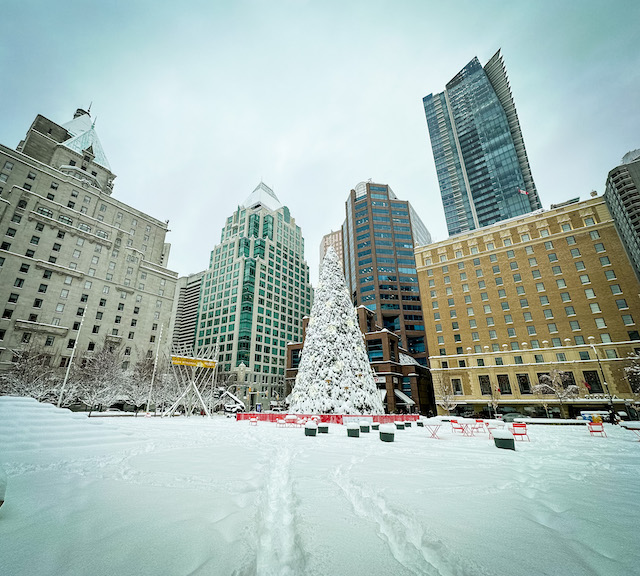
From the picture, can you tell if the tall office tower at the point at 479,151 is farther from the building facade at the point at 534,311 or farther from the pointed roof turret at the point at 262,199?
the pointed roof turret at the point at 262,199

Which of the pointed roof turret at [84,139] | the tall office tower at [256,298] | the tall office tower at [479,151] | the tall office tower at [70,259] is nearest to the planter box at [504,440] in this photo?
the tall office tower at [70,259]

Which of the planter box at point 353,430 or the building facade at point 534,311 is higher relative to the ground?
the building facade at point 534,311

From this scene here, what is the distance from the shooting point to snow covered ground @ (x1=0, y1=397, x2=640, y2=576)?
3.45 metres

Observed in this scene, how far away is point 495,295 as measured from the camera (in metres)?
48.8

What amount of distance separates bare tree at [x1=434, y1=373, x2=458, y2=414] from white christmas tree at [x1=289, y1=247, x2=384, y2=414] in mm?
23605

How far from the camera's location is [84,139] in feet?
249

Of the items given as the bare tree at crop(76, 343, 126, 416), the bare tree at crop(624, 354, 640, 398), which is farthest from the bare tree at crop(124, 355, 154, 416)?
the bare tree at crop(624, 354, 640, 398)

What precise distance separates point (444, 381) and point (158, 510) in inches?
1993

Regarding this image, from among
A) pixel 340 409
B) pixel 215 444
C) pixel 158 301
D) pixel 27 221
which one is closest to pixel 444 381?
pixel 340 409

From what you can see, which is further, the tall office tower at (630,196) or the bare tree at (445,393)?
the tall office tower at (630,196)

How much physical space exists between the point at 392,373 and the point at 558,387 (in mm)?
21345

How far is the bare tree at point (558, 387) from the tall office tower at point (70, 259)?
226 feet

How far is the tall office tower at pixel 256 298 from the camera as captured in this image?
262ft

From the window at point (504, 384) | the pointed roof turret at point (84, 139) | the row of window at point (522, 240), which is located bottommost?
the window at point (504, 384)
